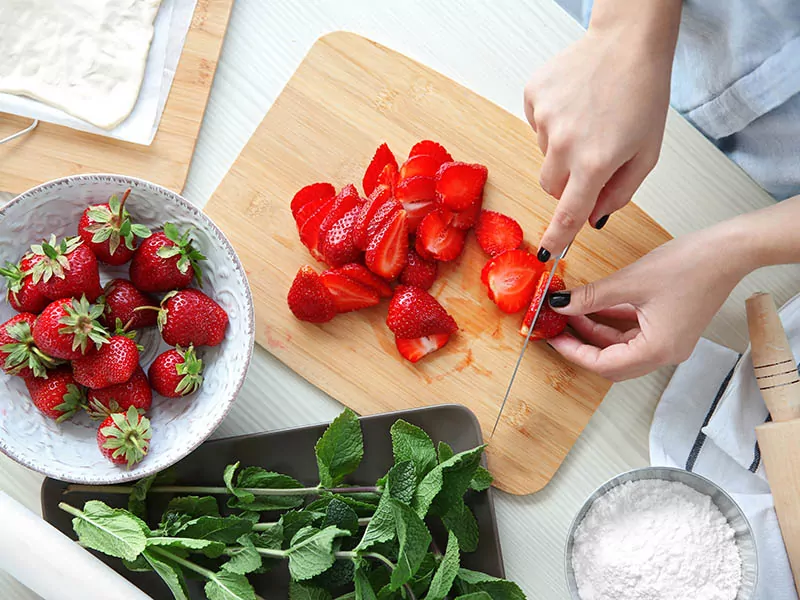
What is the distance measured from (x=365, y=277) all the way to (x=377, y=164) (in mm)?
174

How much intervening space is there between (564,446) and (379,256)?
40 centimetres

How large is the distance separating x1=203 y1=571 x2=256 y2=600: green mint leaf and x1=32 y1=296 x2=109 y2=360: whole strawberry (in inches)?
13.0

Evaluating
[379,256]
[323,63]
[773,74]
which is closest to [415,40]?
[323,63]

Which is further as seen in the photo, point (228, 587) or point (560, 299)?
point (560, 299)

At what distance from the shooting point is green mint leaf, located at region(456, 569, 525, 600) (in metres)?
0.98

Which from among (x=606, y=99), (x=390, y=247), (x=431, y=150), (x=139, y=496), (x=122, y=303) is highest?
(x=606, y=99)

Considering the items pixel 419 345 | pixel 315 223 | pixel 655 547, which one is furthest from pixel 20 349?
pixel 655 547

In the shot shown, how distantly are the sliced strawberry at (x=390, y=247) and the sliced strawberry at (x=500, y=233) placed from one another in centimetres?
13

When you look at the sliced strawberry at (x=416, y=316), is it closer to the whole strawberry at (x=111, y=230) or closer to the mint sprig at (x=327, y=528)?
the mint sprig at (x=327, y=528)

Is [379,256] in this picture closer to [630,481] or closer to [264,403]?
[264,403]

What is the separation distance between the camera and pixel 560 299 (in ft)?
3.60

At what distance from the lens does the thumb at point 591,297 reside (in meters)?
1.07

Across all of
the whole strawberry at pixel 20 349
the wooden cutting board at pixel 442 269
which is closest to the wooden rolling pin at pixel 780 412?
the wooden cutting board at pixel 442 269

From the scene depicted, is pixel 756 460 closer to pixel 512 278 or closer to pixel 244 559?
pixel 512 278
